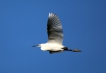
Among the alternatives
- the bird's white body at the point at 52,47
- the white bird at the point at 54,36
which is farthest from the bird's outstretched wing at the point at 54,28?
the bird's white body at the point at 52,47

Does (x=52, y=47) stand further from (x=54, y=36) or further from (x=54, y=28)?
(x=54, y=28)

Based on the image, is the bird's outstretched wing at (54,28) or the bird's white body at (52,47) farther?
the bird's white body at (52,47)

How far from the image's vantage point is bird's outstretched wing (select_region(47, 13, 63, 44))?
13906 mm

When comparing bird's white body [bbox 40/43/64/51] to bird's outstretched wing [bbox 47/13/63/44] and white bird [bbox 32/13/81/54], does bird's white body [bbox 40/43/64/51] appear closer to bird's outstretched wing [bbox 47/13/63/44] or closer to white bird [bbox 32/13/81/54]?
white bird [bbox 32/13/81/54]

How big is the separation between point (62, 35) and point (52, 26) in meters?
0.52

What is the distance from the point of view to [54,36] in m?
14.2

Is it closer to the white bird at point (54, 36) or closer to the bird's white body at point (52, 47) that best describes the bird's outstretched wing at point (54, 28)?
the white bird at point (54, 36)

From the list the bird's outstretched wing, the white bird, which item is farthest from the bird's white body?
the bird's outstretched wing

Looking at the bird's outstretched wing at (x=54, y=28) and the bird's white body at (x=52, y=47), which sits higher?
the bird's outstretched wing at (x=54, y=28)

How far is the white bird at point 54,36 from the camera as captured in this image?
45.7ft

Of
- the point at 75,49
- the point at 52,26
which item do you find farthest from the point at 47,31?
the point at 75,49

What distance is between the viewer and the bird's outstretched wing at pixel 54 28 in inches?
547

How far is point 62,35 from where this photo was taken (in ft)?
46.0

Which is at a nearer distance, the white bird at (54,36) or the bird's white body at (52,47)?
the white bird at (54,36)
